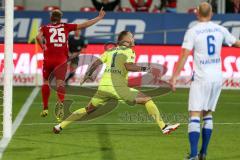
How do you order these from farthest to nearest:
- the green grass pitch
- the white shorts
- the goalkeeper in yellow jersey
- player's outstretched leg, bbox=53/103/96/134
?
1. player's outstretched leg, bbox=53/103/96/134
2. the goalkeeper in yellow jersey
3. the green grass pitch
4. the white shorts

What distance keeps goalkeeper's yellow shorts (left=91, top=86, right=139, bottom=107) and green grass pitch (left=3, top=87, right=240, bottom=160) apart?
2.07 ft

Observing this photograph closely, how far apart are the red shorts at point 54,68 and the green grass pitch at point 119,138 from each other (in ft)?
2.83

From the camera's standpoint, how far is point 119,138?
14.7 m

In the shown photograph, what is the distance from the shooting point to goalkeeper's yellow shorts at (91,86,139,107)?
14.6 meters

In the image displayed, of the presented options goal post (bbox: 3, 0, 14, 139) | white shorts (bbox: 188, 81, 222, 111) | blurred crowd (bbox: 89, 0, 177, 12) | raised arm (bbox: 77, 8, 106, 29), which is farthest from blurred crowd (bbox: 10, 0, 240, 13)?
white shorts (bbox: 188, 81, 222, 111)

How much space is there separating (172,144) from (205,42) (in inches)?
109

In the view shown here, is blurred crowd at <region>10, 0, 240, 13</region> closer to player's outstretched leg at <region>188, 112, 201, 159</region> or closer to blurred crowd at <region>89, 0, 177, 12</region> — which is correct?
blurred crowd at <region>89, 0, 177, 12</region>

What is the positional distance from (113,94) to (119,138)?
0.75m

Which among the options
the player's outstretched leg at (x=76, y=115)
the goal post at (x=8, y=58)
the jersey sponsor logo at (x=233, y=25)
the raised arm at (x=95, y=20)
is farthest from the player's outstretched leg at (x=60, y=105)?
the jersey sponsor logo at (x=233, y=25)

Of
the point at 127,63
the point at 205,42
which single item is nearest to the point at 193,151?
the point at 205,42

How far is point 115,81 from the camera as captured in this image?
14.6 m

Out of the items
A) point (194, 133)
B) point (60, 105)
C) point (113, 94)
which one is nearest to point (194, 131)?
point (194, 133)

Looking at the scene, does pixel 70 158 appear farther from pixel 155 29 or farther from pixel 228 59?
pixel 155 29

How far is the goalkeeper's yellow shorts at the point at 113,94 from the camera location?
1460 cm
